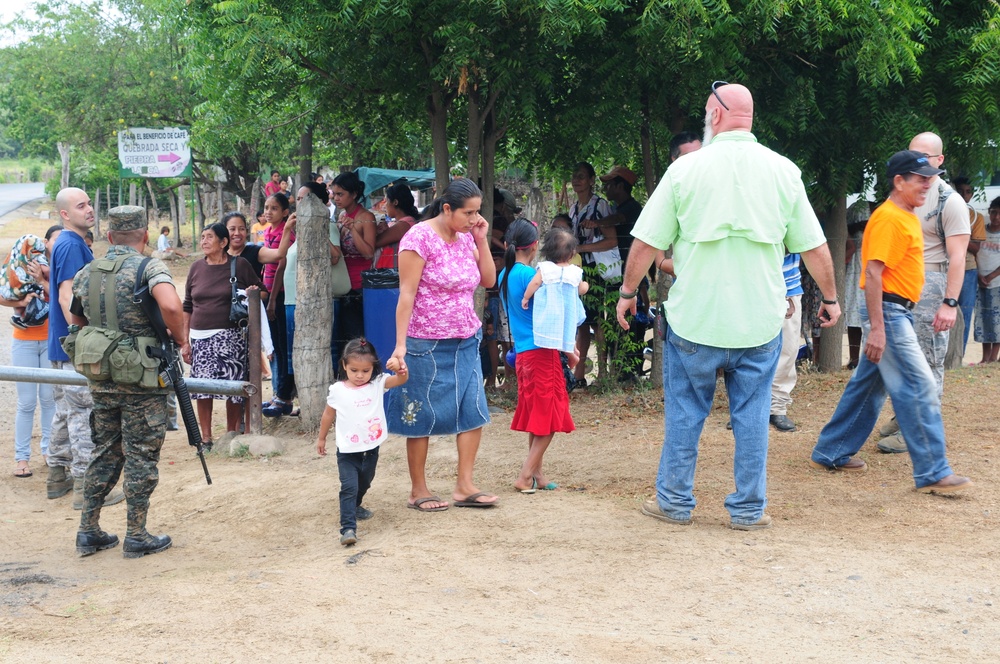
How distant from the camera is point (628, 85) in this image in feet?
25.3

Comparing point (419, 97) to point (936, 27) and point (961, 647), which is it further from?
point (961, 647)

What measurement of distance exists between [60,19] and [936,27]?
23.7m

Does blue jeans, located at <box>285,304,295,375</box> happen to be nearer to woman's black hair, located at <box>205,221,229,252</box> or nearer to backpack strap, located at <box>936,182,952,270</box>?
woman's black hair, located at <box>205,221,229,252</box>

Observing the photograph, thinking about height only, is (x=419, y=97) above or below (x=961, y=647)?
above

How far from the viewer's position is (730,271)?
471 cm

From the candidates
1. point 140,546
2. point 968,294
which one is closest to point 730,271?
point 140,546

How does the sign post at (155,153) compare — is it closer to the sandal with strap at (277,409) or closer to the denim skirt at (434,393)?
the sandal with strap at (277,409)

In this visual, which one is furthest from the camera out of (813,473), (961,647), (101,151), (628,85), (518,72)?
(101,151)

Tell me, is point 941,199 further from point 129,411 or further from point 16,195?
point 16,195

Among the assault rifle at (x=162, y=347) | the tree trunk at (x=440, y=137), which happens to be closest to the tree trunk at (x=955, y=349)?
the tree trunk at (x=440, y=137)

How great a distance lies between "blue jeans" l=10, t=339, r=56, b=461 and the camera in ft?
23.8

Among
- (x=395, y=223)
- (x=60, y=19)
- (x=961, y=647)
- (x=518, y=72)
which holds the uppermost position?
(x=60, y=19)

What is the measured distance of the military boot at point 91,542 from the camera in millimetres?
5576

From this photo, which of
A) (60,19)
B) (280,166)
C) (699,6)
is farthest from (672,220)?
(60,19)
